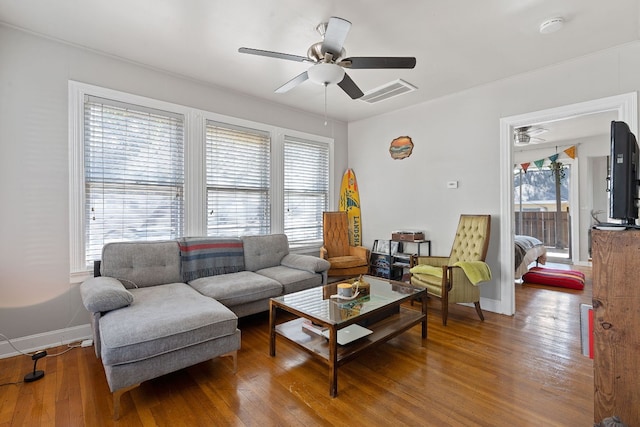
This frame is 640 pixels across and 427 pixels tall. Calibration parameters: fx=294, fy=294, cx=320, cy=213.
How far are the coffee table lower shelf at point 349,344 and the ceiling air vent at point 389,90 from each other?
8.46ft

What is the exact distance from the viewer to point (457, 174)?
384cm

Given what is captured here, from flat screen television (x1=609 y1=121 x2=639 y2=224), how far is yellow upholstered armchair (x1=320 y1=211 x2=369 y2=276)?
3.07m

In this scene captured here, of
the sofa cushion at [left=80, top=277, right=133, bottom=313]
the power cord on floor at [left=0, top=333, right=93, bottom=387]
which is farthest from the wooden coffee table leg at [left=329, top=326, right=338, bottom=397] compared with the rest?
the power cord on floor at [left=0, top=333, right=93, bottom=387]

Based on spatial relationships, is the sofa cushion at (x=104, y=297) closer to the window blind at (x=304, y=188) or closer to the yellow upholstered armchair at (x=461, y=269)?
the window blind at (x=304, y=188)

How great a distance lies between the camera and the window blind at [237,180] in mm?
3664

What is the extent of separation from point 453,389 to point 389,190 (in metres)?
3.09

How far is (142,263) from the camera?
2.82 meters

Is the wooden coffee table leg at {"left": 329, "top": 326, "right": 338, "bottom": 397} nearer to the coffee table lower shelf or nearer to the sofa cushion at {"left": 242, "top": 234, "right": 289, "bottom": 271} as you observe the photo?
the coffee table lower shelf

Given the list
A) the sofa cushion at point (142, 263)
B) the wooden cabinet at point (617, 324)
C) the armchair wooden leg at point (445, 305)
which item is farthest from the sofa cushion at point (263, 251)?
the wooden cabinet at point (617, 324)

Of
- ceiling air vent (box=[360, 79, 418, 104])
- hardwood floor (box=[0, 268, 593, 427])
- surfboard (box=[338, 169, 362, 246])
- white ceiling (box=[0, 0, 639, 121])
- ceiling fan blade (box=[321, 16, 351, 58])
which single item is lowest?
hardwood floor (box=[0, 268, 593, 427])

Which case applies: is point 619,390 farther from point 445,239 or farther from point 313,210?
point 313,210

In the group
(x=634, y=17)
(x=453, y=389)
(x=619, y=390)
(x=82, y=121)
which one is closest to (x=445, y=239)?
(x=453, y=389)

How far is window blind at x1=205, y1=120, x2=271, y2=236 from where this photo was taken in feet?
12.0

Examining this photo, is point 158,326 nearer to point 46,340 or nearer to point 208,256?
point 208,256
